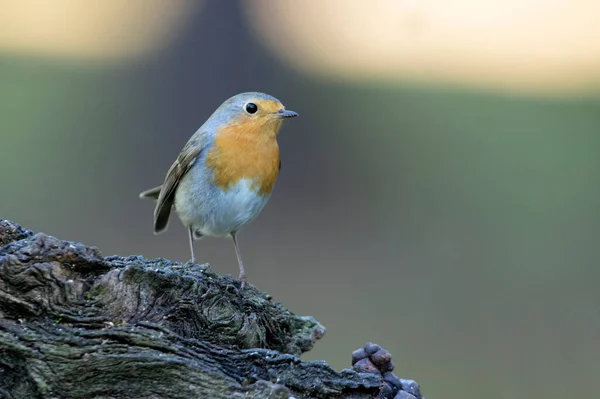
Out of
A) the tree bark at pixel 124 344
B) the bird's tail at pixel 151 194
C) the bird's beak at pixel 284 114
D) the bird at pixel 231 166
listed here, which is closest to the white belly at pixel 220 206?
the bird at pixel 231 166

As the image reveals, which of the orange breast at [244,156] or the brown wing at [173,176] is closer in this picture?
the orange breast at [244,156]

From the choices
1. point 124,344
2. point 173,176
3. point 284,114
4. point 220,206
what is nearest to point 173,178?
point 173,176

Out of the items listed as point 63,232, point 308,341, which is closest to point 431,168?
point 63,232

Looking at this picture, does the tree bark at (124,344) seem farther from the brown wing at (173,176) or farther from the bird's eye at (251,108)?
the bird's eye at (251,108)

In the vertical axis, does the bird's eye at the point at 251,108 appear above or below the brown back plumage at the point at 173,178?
above

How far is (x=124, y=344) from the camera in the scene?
1939mm

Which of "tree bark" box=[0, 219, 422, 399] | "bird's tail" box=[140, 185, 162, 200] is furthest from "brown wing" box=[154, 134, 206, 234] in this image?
"tree bark" box=[0, 219, 422, 399]

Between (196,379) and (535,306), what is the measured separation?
4.13m

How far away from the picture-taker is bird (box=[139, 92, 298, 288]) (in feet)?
11.2

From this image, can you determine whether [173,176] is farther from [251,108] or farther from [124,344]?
[124,344]

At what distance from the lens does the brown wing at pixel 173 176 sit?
3527 mm

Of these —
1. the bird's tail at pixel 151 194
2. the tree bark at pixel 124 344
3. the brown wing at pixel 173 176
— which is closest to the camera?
the tree bark at pixel 124 344

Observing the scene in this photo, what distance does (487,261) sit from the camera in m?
6.00

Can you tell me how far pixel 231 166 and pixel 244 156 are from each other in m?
0.07
